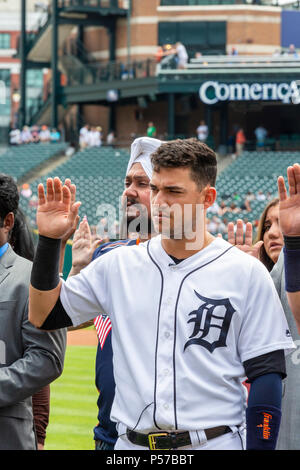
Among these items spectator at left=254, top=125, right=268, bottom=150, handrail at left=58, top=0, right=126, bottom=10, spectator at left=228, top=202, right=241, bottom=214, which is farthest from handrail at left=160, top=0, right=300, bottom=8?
spectator at left=228, top=202, right=241, bottom=214

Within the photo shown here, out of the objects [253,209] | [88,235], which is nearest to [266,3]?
[253,209]

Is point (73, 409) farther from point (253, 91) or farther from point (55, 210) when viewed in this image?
point (253, 91)

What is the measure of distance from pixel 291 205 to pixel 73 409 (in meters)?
6.49

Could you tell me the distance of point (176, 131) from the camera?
119ft

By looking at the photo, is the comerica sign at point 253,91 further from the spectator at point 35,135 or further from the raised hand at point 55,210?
the raised hand at point 55,210

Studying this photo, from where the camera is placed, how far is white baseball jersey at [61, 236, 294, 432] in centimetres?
290

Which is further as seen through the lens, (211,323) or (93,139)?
(93,139)

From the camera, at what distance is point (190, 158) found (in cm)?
311

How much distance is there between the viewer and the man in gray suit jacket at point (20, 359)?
10.6 feet

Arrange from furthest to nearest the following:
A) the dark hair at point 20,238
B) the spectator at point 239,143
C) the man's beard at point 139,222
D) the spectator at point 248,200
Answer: the spectator at point 239,143, the spectator at point 248,200, the dark hair at point 20,238, the man's beard at point 139,222

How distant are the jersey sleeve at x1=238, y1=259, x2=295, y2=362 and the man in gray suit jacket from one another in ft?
2.67

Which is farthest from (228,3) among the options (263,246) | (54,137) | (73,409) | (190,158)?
(190,158)

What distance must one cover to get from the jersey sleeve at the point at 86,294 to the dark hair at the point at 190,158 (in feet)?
1.52

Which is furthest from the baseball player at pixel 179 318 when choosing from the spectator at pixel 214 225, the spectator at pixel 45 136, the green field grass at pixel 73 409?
the spectator at pixel 45 136
